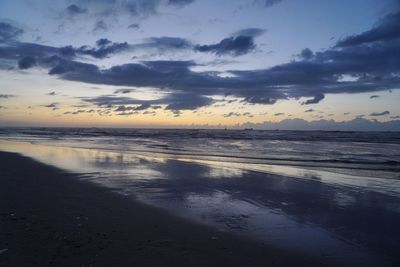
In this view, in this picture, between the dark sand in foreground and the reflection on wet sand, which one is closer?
the dark sand in foreground

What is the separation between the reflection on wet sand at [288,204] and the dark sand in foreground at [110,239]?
0.73 meters

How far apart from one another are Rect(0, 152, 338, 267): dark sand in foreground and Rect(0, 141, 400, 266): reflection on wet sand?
0.73m

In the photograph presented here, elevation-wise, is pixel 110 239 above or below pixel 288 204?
above

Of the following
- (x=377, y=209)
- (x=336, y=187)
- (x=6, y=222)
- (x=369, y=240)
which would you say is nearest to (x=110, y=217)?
(x=6, y=222)

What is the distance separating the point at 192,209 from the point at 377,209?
5522 mm

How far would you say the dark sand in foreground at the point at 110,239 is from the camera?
5344mm

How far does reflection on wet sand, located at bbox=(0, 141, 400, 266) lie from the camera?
6.74 m

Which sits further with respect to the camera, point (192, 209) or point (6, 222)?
point (192, 209)

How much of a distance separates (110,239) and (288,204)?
5.89 metres

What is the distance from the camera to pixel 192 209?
9.08 meters

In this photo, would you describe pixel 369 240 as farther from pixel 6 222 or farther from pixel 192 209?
pixel 6 222

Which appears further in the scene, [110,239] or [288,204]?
[288,204]

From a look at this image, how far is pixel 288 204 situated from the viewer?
394 inches

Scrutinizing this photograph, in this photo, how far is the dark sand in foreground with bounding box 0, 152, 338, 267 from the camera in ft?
17.5
